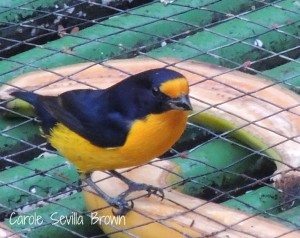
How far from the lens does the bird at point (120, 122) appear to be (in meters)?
2.67

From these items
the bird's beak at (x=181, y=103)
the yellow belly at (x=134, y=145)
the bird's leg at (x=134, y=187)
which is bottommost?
the bird's leg at (x=134, y=187)

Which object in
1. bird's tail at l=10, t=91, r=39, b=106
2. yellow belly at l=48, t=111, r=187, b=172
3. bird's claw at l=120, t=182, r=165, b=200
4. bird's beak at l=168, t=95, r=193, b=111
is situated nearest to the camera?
bird's beak at l=168, t=95, r=193, b=111

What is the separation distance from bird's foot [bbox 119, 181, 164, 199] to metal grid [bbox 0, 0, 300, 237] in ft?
0.24

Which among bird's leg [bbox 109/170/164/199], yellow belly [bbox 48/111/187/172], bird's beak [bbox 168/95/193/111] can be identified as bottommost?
bird's leg [bbox 109/170/164/199]

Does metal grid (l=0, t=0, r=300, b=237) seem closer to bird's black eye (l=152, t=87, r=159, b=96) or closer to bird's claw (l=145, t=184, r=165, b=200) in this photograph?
bird's claw (l=145, t=184, r=165, b=200)

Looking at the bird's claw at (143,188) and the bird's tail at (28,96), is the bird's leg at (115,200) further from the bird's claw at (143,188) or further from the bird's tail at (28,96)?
the bird's tail at (28,96)

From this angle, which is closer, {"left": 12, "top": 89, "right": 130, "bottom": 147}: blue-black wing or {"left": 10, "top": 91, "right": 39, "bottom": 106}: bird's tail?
{"left": 12, "top": 89, "right": 130, "bottom": 147}: blue-black wing

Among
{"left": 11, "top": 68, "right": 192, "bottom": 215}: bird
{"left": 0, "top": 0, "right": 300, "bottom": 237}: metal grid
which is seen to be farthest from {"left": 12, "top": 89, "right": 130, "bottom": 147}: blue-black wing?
{"left": 0, "top": 0, "right": 300, "bottom": 237}: metal grid

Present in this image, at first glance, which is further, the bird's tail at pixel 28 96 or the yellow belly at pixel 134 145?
the bird's tail at pixel 28 96

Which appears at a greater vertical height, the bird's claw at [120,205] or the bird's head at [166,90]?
the bird's head at [166,90]

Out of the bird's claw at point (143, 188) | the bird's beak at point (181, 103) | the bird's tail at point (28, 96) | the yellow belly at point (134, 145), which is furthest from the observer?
the bird's tail at point (28, 96)

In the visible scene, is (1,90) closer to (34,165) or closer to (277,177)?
(34,165)

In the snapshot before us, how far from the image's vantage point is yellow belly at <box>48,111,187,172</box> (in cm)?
271

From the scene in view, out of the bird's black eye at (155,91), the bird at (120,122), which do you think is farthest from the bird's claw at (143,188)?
the bird's black eye at (155,91)
